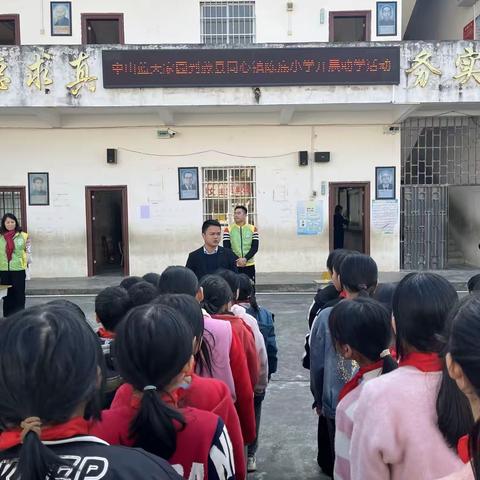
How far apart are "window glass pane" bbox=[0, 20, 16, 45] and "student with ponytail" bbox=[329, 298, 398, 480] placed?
1205 centimetres

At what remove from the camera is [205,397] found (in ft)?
6.18

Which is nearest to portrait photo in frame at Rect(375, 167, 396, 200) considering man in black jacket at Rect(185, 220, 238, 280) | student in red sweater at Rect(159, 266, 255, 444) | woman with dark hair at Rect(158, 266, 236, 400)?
man in black jacket at Rect(185, 220, 238, 280)

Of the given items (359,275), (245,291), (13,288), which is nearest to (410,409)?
(359,275)

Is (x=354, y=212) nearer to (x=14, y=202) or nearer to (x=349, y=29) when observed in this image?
(x=349, y=29)

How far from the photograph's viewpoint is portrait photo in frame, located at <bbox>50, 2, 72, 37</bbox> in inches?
455

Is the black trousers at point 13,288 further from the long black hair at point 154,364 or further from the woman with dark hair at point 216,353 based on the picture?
the long black hair at point 154,364

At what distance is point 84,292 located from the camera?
1041 centimetres

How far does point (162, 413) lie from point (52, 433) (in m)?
0.41

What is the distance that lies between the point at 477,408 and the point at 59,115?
38.0ft

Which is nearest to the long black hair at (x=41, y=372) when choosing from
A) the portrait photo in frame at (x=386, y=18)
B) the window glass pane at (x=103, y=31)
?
the window glass pane at (x=103, y=31)

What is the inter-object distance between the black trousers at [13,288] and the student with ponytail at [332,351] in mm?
6251

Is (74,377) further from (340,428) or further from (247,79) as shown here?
(247,79)

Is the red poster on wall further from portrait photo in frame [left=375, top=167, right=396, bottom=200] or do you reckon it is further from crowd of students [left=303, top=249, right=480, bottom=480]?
crowd of students [left=303, top=249, right=480, bottom=480]

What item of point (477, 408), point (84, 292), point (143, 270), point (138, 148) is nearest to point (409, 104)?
point (138, 148)
